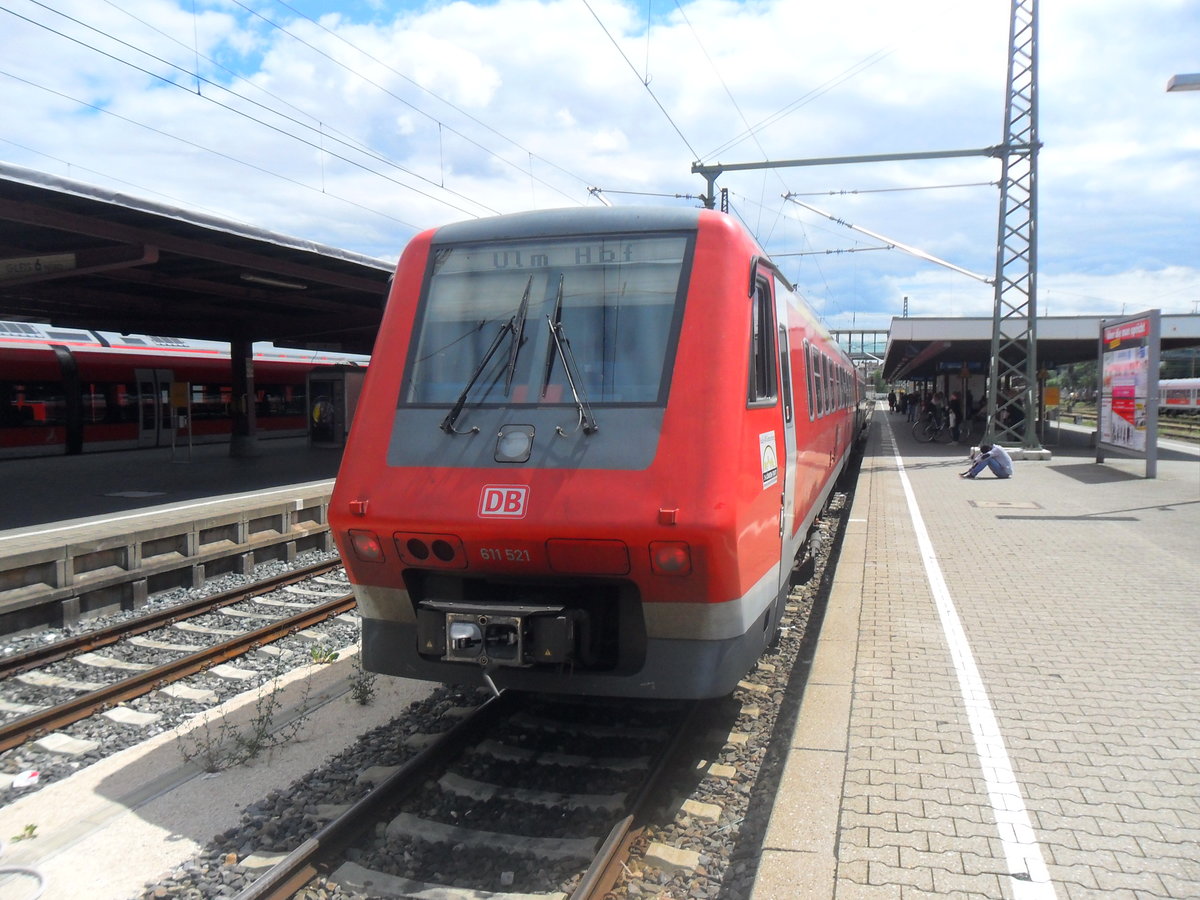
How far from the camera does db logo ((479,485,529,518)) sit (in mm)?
4277

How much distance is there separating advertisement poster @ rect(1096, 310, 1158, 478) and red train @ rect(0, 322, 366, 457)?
19160mm

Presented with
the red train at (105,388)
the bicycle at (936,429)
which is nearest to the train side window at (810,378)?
the red train at (105,388)

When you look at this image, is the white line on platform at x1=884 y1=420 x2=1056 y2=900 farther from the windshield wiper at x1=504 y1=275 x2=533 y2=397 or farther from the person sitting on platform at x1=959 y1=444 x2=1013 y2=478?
the person sitting on platform at x1=959 y1=444 x2=1013 y2=478

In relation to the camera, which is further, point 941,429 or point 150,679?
point 941,429

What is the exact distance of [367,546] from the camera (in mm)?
4629

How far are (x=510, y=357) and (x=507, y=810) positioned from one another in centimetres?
226

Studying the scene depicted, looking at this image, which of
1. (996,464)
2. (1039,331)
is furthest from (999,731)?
(1039,331)

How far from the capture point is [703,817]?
14.1 ft

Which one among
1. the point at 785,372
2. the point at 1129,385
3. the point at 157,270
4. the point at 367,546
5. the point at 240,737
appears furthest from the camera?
the point at 1129,385

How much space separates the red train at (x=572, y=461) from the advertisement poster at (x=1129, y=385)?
46.5 feet

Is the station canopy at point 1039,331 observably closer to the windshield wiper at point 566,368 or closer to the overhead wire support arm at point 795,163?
the overhead wire support arm at point 795,163

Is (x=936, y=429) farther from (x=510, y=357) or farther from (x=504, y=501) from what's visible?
(x=504, y=501)

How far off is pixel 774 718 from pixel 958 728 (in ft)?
3.74

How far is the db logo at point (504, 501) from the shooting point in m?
4.28
